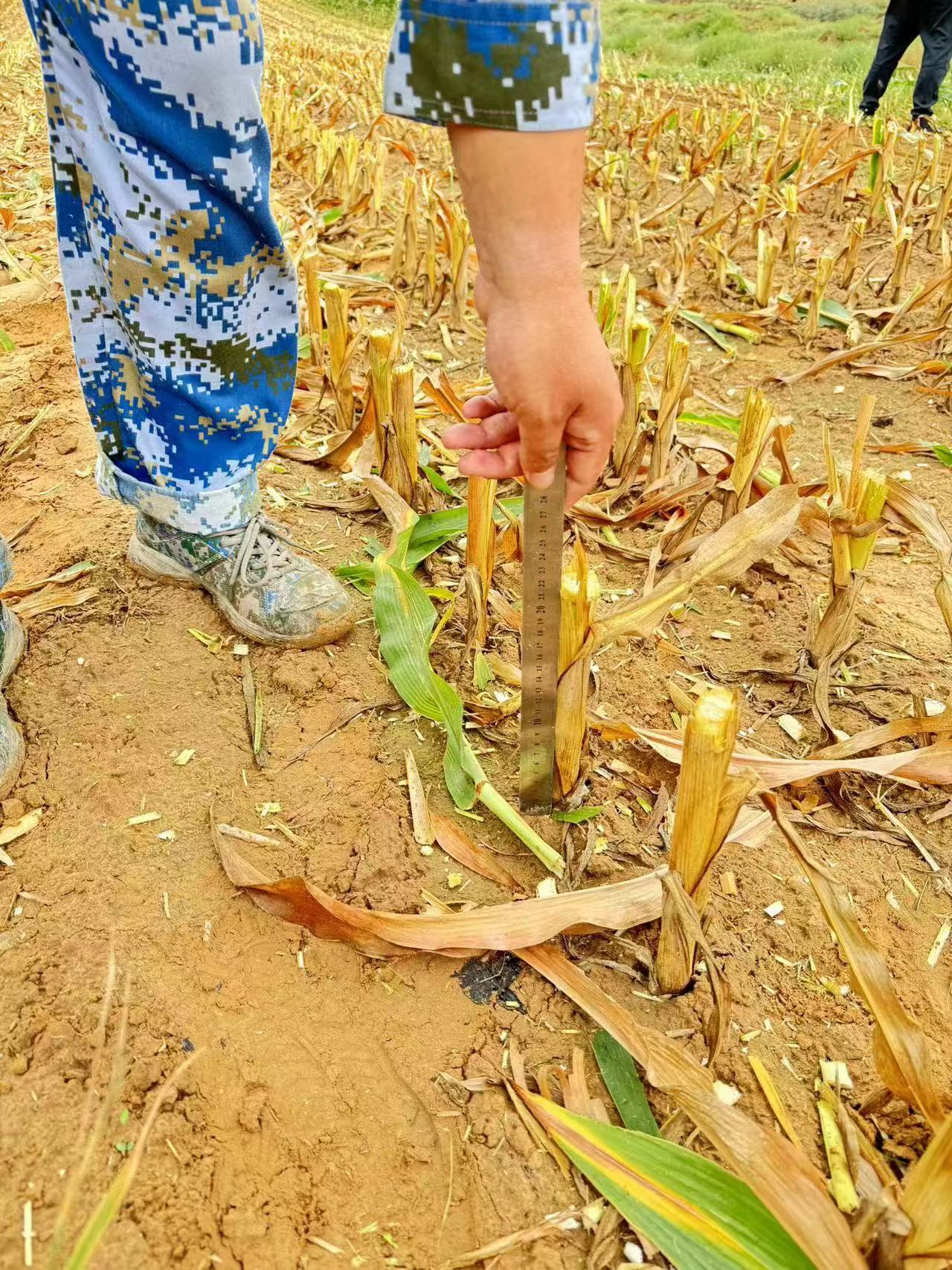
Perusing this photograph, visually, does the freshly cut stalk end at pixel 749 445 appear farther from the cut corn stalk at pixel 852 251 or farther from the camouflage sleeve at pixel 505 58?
the cut corn stalk at pixel 852 251

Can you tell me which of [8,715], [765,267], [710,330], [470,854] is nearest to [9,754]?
[8,715]

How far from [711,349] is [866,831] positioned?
2225mm

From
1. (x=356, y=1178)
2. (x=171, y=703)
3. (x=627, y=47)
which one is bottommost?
(x=356, y=1178)

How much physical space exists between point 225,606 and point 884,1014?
4.24ft

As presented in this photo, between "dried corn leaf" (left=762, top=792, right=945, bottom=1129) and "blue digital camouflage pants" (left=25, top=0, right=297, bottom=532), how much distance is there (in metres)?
1.20

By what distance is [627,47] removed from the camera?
1579 cm

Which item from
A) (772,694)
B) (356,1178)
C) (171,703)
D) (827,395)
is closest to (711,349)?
(827,395)

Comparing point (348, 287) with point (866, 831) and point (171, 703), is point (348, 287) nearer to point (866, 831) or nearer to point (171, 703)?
point (171, 703)

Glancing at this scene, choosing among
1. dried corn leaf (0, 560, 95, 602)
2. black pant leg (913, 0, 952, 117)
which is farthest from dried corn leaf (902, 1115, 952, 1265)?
black pant leg (913, 0, 952, 117)

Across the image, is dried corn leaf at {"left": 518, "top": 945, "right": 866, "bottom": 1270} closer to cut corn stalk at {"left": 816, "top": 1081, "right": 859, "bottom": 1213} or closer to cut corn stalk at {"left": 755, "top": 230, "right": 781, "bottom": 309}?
cut corn stalk at {"left": 816, "top": 1081, "right": 859, "bottom": 1213}

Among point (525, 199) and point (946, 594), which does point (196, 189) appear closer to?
point (525, 199)

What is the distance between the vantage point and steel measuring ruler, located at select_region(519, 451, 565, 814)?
108 cm

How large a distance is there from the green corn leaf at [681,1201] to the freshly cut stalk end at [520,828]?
1.24 ft

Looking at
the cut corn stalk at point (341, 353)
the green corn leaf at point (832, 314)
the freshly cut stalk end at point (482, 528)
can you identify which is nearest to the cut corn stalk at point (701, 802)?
the freshly cut stalk end at point (482, 528)
